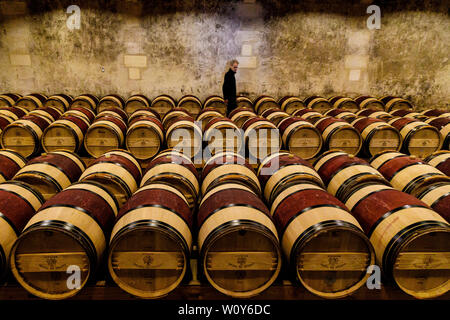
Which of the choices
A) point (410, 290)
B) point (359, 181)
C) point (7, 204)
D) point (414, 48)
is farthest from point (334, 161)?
point (414, 48)

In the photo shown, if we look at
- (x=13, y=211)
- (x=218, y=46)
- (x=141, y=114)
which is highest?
(x=218, y=46)

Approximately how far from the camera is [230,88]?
611 centimetres

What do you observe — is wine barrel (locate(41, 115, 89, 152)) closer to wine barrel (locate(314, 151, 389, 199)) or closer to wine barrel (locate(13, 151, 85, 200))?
wine barrel (locate(13, 151, 85, 200))

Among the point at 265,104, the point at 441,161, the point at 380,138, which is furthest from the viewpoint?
the point at 265,104

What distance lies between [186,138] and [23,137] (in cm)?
251

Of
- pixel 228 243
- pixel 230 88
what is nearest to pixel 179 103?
pixel 230 88

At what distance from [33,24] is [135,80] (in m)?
2.76

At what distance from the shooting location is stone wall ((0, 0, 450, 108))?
741cm

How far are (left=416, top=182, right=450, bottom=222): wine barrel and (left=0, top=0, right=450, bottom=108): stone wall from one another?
574 centimetres

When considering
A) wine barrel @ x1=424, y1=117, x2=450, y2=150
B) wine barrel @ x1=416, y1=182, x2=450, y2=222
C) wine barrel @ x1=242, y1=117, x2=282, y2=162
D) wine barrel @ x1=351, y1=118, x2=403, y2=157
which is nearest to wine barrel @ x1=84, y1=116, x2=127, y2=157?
wine barrel @ x1=242, y1=117, x2=282, y2=162

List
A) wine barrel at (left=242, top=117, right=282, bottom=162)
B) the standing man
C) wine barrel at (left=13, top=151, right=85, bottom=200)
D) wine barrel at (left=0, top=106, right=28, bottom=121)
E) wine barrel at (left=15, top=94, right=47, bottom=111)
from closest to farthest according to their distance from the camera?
wine barrel at (left=13, top=151, right=85, bottom=200) < wine barrel at (left=242, top=117, right=282, bottom=162) < wine barrel at (left=0, top=106, right=28, bottom=121) < the standing man < wine barrel at (left=15, top=94, right=47, bottom=111)

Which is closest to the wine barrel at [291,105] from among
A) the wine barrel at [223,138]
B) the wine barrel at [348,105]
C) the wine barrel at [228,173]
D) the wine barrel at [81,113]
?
the wine barrel at [348,105]

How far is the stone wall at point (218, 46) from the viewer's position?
741 centimetres

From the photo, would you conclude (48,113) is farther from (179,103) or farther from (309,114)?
(309,114)
